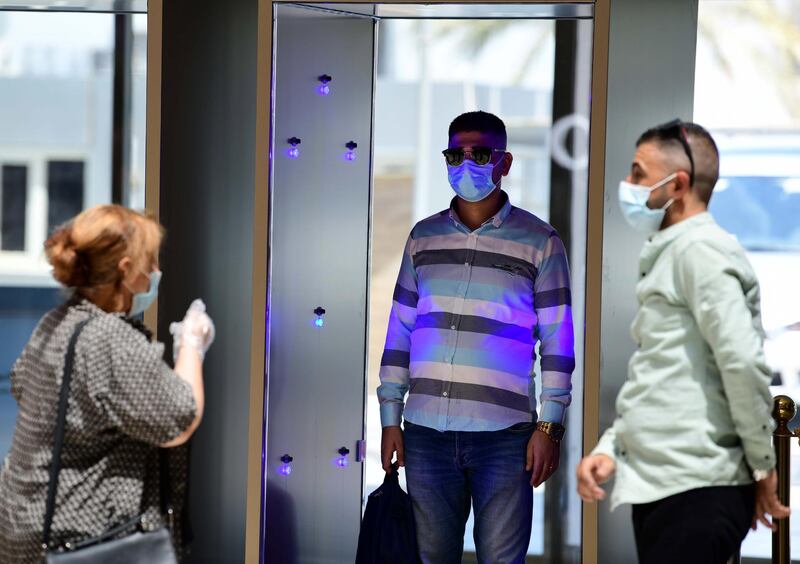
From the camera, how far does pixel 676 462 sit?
2426mm

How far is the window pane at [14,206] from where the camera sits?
5379 mm

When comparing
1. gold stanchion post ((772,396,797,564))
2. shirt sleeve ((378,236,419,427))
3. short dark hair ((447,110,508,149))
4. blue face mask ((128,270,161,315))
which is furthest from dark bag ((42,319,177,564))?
gold stanchion post ((772,396,797,564))

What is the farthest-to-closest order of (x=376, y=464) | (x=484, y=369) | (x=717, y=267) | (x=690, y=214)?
(x=376, y=464) → (x=484, y=369) → (x=690, y=214) → (x=717, y=267)

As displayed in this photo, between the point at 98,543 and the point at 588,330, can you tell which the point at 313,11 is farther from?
the point at 98,543

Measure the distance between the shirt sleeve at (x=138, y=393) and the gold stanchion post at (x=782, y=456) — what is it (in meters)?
1.68

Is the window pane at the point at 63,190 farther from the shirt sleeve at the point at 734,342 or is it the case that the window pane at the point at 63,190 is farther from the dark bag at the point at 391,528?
the shirt sleeve at the point at 734,342

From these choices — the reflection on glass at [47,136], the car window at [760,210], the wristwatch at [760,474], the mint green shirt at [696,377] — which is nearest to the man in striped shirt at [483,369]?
the mint green shirt at [696,377]

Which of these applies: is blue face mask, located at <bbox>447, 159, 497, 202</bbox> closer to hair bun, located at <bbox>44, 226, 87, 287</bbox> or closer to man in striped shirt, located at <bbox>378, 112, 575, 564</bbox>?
man in striped shirt, located at <bbox>378, 112, 575, 564</bbox>

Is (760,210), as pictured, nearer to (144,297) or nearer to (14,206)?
(144,297)

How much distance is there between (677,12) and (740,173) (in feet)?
3.18

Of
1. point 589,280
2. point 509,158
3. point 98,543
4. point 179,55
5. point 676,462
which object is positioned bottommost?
point 98,543

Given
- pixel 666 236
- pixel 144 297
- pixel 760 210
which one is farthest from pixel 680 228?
pixel 760 210

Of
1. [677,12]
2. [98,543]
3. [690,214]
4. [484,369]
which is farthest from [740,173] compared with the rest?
[98,543]

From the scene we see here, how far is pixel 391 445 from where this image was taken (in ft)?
11.5
